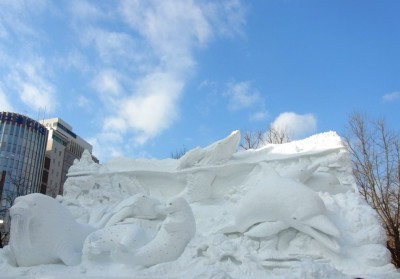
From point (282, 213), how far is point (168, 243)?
6.18 ft

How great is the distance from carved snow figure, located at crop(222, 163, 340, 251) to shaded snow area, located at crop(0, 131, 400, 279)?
0.02 metres

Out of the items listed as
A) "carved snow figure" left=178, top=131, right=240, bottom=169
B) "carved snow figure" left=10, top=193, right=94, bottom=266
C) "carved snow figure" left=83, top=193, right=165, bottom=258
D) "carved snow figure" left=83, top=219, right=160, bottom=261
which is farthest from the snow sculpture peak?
"carved snow figure" left=83, top=219, right=160, bottom=261

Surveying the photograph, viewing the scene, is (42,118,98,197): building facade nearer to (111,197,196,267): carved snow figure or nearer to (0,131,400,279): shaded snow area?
(0,131,400,279): shaded snow area

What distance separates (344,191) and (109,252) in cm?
458

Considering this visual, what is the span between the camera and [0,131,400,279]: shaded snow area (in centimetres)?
582

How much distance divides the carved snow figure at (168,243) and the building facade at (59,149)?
114 ft

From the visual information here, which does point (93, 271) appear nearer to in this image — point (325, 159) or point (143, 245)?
point (143, 245)

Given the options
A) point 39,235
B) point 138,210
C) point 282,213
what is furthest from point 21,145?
point 282,213

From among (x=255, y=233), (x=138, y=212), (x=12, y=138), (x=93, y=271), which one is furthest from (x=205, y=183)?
(x=12, y=138)

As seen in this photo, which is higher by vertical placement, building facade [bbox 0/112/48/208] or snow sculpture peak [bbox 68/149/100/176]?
building facade [bbox 0/112/48/208]

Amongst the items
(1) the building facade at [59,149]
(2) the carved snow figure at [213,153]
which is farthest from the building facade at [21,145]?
(2) the carved snow figure at [213,153]

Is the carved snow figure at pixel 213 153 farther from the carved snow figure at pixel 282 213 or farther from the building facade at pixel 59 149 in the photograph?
the building facade at pixel 59 149

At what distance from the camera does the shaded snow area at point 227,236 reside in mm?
5820

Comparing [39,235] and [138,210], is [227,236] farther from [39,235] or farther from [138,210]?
[39,235]
